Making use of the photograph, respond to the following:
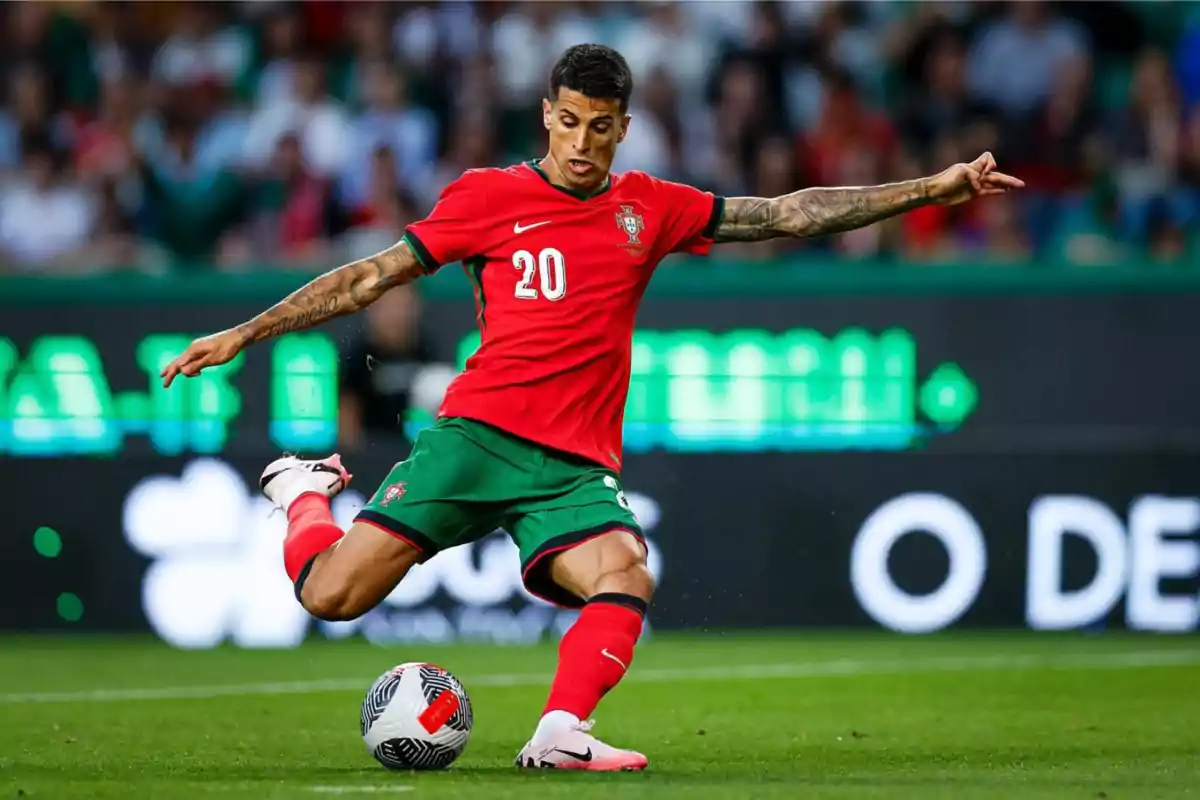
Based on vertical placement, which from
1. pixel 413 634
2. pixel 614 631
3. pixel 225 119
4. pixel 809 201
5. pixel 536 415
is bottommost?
pixel 413 634

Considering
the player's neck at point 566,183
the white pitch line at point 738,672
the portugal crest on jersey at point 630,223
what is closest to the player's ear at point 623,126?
the player's neck at point 566,183

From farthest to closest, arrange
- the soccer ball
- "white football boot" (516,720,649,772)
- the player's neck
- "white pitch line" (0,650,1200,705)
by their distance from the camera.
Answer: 1. "white pitch line" (0,650,1200,705)
2. the player's neck
3. the soccer ball
4. "white football boot" (516,720,649,772)

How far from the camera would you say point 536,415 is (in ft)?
21.6

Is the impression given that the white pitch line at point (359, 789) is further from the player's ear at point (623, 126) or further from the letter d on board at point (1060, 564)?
the letter d on board at point (1060, 564)

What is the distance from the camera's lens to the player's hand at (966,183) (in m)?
6.72

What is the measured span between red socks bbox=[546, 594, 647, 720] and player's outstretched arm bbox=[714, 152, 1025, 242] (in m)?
1.34

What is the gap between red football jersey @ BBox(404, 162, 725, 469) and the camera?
6590 millimetres

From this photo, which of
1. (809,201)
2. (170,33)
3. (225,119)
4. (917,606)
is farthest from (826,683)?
(170,33)

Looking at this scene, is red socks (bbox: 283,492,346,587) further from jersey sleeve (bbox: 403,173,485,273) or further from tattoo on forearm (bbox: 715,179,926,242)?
tattoo on forearm (bbox: 715,179,926,242)

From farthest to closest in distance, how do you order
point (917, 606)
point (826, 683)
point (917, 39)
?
point (917, 39), point (917, 606), point (826, 683)

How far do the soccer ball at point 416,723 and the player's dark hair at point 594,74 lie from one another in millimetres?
1844

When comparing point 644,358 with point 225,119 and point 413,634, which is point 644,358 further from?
point 225,119

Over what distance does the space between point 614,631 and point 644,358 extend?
21.9 feet

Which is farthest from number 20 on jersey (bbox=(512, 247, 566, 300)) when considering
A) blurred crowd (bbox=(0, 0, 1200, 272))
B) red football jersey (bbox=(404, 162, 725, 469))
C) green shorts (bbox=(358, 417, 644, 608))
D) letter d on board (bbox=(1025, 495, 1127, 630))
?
blurred crowd (bbox=(0, 0, 1200, 272))
